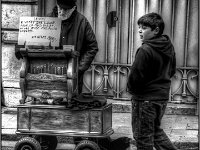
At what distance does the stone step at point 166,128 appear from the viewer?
712 centimetres

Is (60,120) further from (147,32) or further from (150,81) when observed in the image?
(147,32)

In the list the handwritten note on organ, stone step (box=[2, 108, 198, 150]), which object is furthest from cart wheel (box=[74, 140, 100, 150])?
the handwritten note on organ

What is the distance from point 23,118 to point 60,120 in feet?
1.54

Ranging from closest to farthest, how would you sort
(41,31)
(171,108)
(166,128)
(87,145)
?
(41,31) < (87,145) < (166,128) < (171,108)

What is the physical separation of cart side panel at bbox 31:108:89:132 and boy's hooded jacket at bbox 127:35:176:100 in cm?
83

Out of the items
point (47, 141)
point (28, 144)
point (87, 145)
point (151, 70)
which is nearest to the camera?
point (151, 70)

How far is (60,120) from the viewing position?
6.23 meters

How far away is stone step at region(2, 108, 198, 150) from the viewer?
712cm

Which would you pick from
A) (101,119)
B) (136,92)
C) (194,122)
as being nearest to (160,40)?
(136,92)

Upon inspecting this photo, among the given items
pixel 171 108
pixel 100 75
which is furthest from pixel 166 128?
pixel 100 75

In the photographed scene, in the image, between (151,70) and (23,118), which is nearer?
(151,70)

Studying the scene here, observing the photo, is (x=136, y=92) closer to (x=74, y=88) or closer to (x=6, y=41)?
(x=74, y=88)

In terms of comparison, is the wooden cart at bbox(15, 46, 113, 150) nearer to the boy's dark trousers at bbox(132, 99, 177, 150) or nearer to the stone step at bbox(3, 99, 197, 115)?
the boy's dark trousers at bbox(132, 99, 177, 150)

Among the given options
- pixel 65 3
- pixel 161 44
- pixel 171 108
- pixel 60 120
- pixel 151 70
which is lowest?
pixel 171 108
